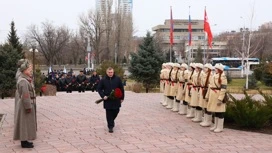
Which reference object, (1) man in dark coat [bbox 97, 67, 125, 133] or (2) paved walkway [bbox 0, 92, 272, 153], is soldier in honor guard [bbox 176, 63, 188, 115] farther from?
(1) man in dark coat [bbox 97, 67, 125, 133]

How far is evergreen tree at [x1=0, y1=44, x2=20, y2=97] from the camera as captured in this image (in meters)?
19.5

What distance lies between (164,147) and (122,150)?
920 mm

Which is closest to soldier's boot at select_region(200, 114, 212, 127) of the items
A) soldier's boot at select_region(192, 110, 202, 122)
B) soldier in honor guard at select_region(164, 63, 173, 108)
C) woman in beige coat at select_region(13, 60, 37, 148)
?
soldier's boot at select_region(192, 110, 202, 122)

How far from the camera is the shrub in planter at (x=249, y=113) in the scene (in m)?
9.53

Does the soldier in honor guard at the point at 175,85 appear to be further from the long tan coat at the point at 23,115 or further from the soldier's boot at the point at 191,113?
the long tan coat at the point at 23,115

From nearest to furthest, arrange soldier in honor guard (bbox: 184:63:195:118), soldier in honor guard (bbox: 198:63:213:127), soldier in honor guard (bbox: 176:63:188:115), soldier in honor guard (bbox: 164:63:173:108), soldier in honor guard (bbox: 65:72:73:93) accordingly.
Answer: soldier in honor guard (bbox: 198:63:213:127) < soldier in honor guard (bbox: 184:63:195:118) < soldier in honor guard (bbox: 176:63:188:115) < soldier in honor guard (bbox: 164:63:173:108) < soldier in honor guard (bbox: 65:72:73:93)

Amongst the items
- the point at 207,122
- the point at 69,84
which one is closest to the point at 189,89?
the point at 207,122

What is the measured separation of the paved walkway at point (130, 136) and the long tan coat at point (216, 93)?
633mm

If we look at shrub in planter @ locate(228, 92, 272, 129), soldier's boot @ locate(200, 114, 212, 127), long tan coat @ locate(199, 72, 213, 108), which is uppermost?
long tan coat @ locate(199, 72, 213, 108)

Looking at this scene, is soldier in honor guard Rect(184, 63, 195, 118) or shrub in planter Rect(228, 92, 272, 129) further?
soldier in honor guard Rect(184, 63, 195, 118)

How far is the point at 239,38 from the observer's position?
2682 inches

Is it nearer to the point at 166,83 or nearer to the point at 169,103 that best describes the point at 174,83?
the point at 166,83

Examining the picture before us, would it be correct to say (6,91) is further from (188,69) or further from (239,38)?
(239,38)

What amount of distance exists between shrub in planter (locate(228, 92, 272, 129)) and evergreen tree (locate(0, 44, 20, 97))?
13371 mm
